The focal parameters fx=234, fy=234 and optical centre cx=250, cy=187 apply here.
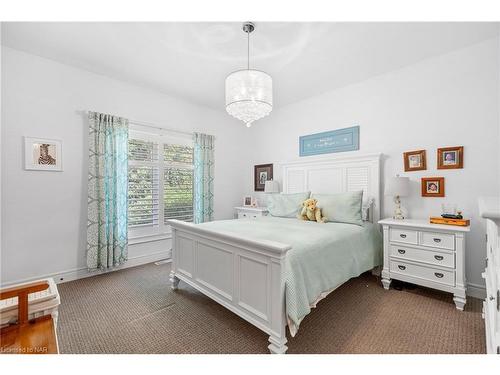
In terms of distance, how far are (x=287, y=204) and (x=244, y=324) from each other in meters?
1.78

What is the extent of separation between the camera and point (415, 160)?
111 inches

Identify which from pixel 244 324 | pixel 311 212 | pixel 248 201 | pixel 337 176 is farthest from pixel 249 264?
pixel 248 201

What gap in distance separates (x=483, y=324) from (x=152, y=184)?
396 centimetres

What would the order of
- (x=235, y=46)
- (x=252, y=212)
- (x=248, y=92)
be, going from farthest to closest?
(x=252, y=212)
(x=235, y=46)
(x=248, y=92)

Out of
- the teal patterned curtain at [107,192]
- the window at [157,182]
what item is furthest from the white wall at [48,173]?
the window at [157,182]

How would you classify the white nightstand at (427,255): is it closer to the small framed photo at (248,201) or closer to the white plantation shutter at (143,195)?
the small framed photo at (248,201)

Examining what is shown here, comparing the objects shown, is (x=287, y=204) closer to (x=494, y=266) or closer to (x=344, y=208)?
(x=344, y=208)

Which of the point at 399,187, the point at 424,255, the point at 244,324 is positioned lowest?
the point at 244,324

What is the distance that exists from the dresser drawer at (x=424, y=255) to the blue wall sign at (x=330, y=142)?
1491mm

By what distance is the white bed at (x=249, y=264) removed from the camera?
1.55 meters

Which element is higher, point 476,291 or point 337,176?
point 337,176
